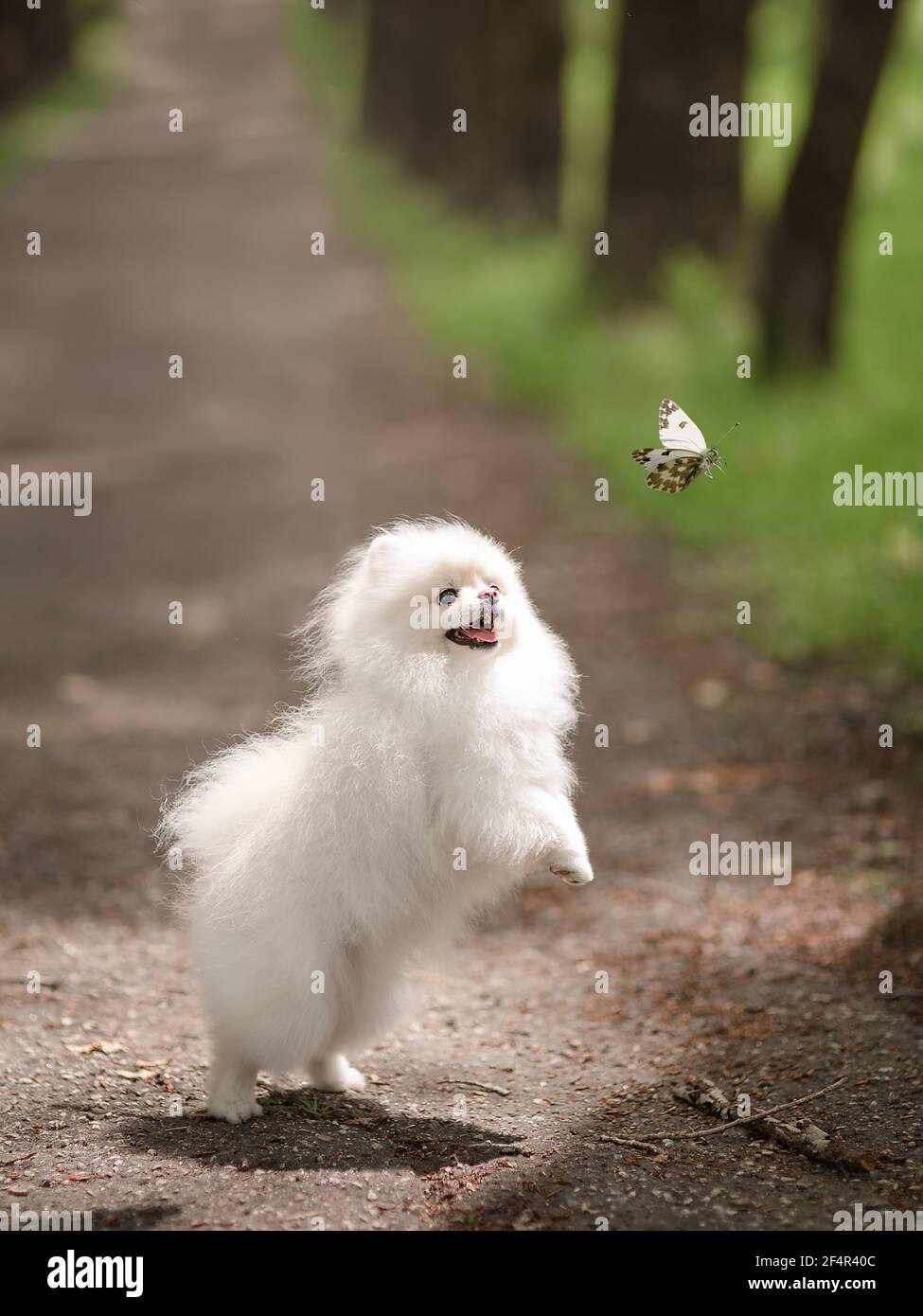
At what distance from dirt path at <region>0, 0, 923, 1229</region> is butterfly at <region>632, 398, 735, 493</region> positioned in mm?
1802

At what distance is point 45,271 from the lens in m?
22.1

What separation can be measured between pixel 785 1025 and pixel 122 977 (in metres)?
2.32

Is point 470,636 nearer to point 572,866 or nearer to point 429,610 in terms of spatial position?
point 429,610

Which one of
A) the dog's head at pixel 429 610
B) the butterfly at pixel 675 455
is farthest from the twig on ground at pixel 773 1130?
the butterfly at pixel 675 455

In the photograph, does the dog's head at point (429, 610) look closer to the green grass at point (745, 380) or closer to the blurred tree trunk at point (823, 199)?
the green grass at point (745, 380)

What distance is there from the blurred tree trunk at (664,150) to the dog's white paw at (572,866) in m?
11.2

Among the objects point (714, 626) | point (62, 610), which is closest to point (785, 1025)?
point (714, 626)

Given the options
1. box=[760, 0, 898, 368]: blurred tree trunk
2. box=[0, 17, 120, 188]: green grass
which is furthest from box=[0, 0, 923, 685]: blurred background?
box=[0, 17, 120, 188]: green grass

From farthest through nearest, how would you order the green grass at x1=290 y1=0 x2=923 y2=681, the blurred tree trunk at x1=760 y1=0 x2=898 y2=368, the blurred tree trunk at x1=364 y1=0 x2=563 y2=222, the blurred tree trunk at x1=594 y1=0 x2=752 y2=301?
1. the blurred tree trunk at x1=364 y1=0 x2=563 y2=222
2. the blurred tree trunk at x1=594 y1=0 x2=752 y2=301
3. the blurred tree trunk at x1=760 y1=0 x2=898 y2=368
4. the green grass at x1=290 y1=0 x2=923 y2=681

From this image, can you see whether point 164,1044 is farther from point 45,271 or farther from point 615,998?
point 45,271

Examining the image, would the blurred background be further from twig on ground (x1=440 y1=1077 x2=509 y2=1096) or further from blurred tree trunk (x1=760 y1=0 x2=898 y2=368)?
twig on ground (x1=440 y1=1077 x2=509 y2=1096)

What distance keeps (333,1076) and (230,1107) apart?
1.29ft

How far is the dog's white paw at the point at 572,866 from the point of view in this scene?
3938mm

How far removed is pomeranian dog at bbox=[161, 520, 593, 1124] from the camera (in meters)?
3.90
